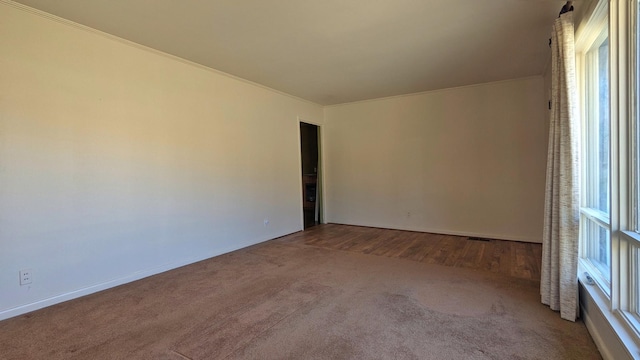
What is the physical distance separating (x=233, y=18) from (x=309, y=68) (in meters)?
1.48

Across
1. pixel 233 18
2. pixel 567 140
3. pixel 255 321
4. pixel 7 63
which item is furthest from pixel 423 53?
pixel 7 63

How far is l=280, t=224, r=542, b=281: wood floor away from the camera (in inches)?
138

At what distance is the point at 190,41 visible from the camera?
3.10 m

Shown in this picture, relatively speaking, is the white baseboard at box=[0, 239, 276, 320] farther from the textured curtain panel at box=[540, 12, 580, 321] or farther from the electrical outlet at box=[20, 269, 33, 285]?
the textured curtain panel at box=[540, 12, 580, 321]

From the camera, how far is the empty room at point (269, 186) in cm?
197

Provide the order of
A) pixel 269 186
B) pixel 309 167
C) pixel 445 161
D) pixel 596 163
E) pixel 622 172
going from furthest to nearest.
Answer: pixel 309 167
pixel 445 161
pixel 269 186
pixel 596 163
pixel 622 172

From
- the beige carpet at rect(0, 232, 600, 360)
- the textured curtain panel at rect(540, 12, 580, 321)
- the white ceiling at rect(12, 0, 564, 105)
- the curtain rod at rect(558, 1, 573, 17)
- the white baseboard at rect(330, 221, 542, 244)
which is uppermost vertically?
the white ceiling at rect(12, 0, 564, 105)

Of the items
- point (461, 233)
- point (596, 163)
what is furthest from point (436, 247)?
point (596, 163)

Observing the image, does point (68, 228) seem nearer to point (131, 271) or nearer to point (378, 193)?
point (131, 271)

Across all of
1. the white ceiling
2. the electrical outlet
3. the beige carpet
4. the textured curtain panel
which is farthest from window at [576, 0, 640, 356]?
the electrical outlet

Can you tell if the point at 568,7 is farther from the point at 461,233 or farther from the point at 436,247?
the point at 461,233

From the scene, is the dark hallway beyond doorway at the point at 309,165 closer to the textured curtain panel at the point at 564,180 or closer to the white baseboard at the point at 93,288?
the white baseboard at the point at 93,288

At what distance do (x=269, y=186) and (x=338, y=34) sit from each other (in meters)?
2.79

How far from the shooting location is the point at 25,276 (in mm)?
2484
